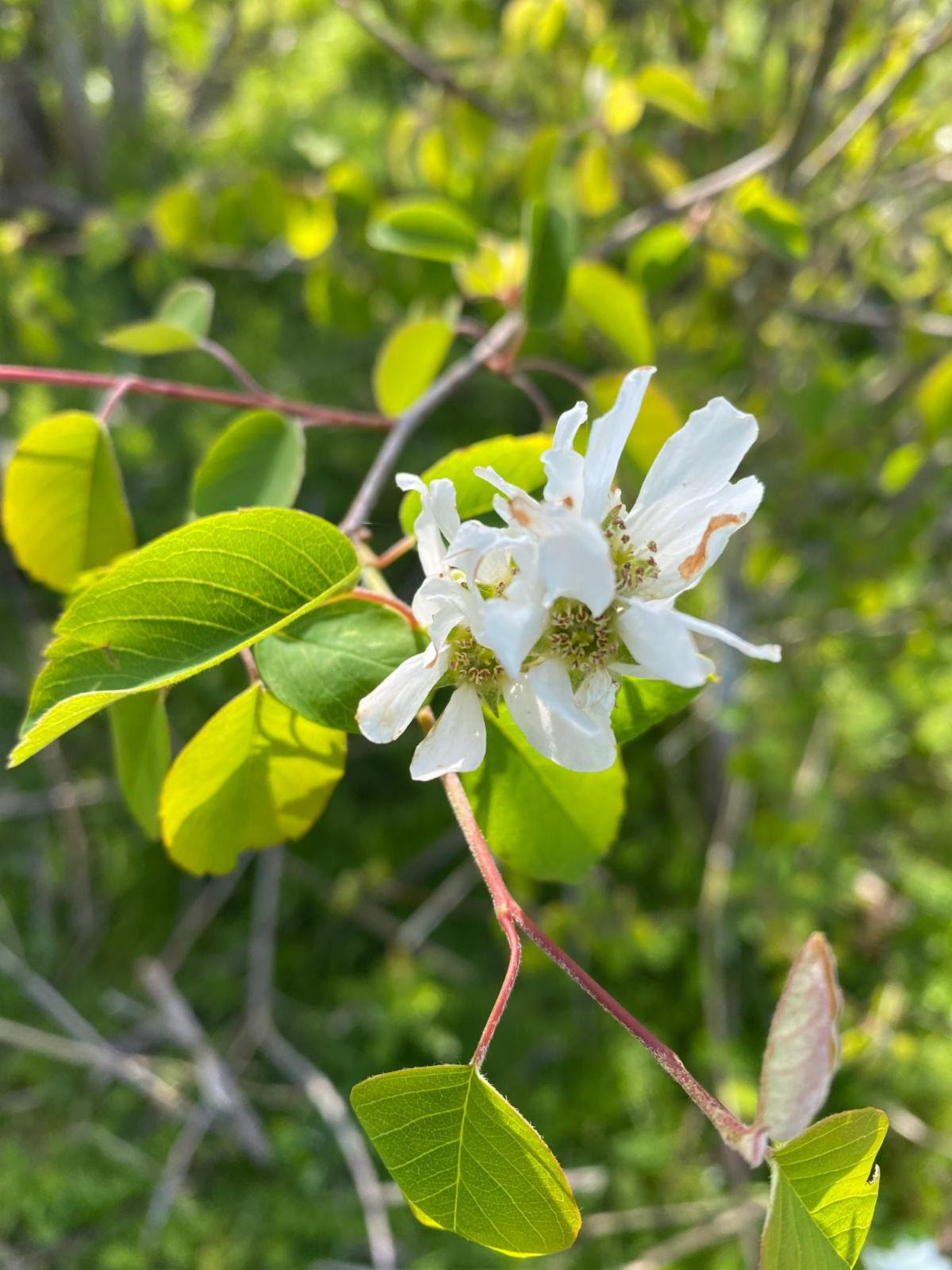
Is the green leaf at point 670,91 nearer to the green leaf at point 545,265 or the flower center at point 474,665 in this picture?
the green leaf at point 545,265

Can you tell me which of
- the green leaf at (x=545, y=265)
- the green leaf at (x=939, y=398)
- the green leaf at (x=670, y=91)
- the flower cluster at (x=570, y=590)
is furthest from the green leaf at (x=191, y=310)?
the green leaf at (x=939, y=398)

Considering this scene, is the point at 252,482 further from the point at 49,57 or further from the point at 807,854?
A: the point at 49,57

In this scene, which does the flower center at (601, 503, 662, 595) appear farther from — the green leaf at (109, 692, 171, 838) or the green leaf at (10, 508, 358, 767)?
the green leaf at (109, 692, 171, 838)

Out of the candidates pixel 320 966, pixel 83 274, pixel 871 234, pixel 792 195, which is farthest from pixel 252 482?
pixel 83 274

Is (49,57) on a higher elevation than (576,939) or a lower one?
higher

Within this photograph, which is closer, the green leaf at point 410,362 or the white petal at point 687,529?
the white petal at point 687,529

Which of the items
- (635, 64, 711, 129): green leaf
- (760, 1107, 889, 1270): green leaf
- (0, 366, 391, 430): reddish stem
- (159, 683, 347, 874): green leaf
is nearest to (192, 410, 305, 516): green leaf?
(0, 366, 391, 430): reddish stem
